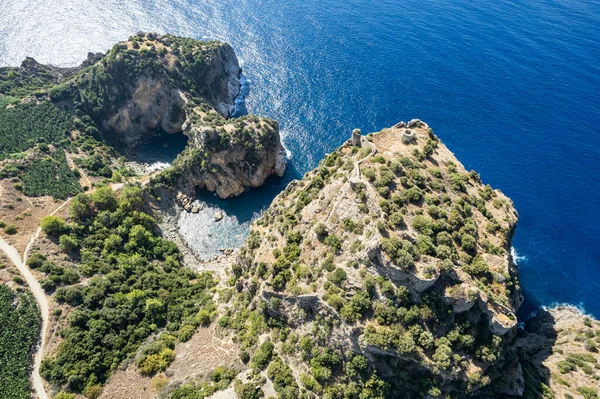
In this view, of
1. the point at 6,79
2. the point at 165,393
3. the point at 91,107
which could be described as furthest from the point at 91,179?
the point at 165,393

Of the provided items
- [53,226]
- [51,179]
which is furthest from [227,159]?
[53,226]

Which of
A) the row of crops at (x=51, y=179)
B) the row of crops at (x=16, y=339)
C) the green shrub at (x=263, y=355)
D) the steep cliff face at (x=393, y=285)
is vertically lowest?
the row of crops at (x=16, y=339)

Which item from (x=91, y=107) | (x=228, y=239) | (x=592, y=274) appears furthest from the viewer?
(x=91, y=107)

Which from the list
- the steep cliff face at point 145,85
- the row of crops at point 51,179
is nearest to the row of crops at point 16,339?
the row of crops at point 51,179

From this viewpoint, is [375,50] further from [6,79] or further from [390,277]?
[6,79]

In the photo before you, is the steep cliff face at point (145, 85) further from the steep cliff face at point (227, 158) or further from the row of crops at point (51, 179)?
the row of crops at point (51, 179)

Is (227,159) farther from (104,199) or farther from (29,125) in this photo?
(29,125)
